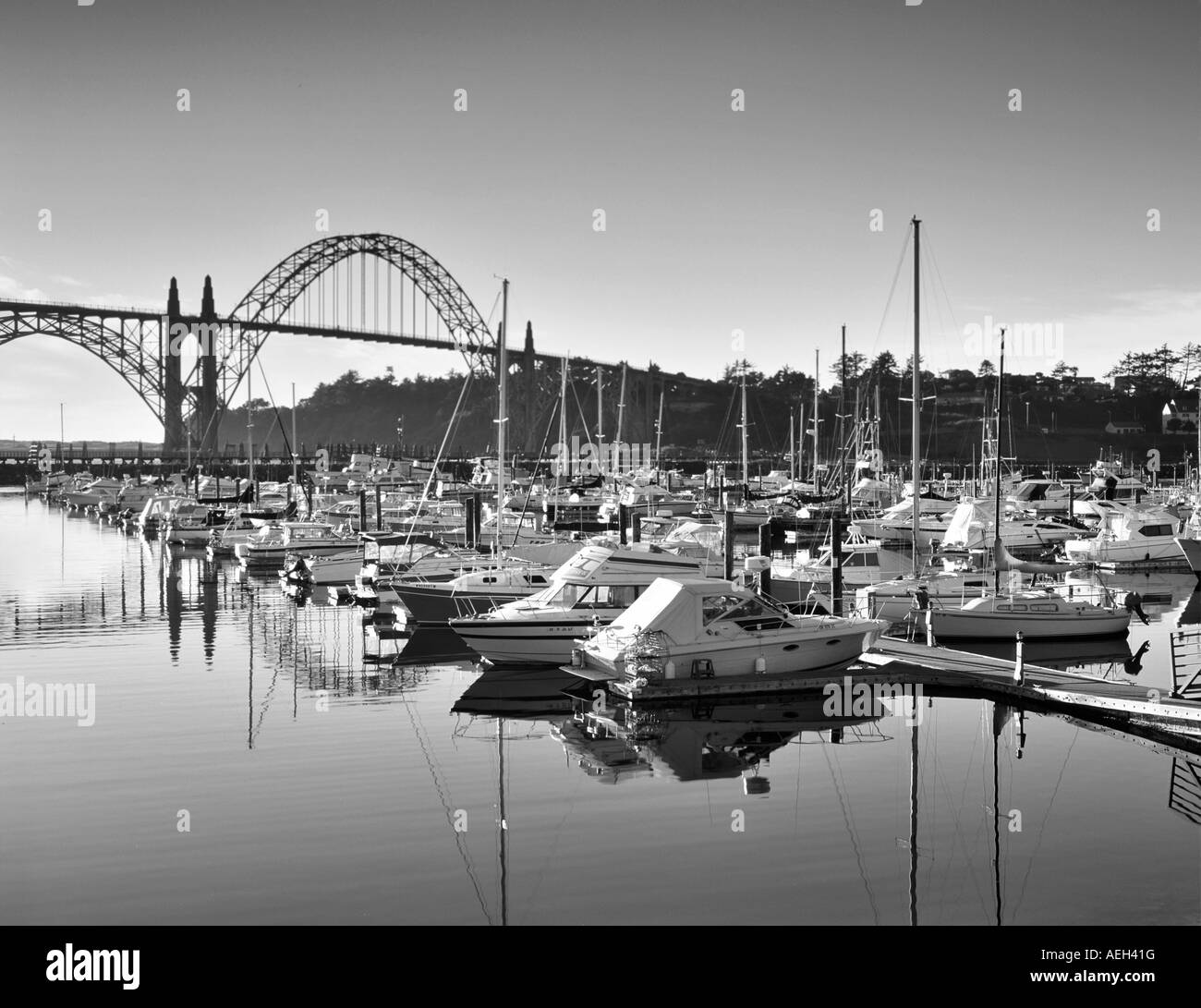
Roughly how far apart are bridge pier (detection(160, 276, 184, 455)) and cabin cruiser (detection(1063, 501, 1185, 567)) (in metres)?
93.5

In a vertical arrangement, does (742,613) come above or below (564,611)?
above

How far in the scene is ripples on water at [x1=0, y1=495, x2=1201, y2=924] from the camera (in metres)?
12.4

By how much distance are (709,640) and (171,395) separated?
107693 mm

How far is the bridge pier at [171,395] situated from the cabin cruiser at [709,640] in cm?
10460

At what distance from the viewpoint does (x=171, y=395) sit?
119 metres

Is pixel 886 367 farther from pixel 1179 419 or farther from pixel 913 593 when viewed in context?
pixel 913 593

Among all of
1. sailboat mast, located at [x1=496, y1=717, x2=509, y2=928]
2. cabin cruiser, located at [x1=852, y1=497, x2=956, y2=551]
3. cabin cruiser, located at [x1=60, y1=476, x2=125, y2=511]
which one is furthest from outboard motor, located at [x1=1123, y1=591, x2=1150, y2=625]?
cabin cruiser, located at [x1=60, y1=476, x2=125, y2=511]

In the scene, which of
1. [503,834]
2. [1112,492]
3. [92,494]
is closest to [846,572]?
[503,834]

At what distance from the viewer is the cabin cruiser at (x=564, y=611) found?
80.3 ft

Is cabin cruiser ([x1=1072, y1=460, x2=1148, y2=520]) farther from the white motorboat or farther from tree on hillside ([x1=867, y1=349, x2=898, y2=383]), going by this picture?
tree on hillside ([x1=867, y1=349, x2=898, y2=383])

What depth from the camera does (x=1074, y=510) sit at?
60031 mm

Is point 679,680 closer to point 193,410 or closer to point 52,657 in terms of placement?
point 52,657
